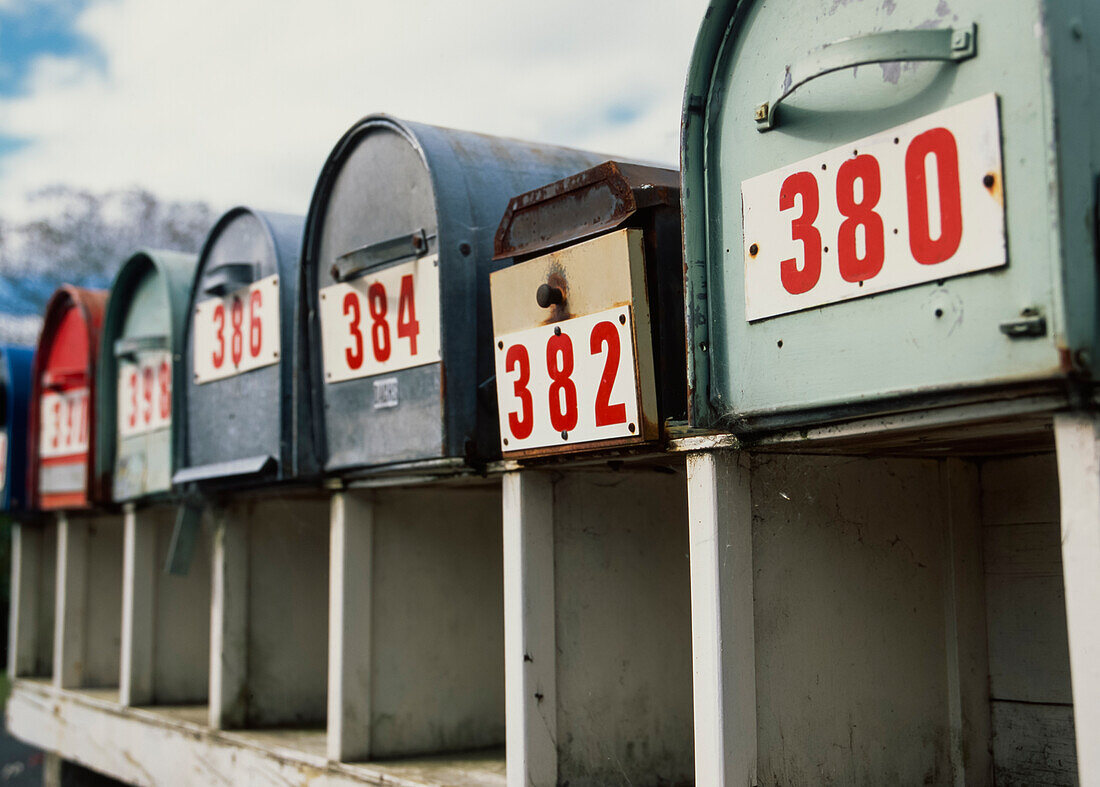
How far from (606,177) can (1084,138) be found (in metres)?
1.13

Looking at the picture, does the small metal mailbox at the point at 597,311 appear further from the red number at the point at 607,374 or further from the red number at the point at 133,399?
the red number at the point at 133,399

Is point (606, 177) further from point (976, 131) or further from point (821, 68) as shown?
point (976, 131)

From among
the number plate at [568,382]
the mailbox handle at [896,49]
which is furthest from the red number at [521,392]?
the mailbox handle at [896,49]

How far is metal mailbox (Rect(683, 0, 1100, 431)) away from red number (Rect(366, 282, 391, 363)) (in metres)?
1.27

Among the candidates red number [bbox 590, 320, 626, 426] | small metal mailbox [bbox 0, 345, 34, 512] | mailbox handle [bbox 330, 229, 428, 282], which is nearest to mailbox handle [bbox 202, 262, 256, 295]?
mailbox handle [bbox 330, 229, 428, 282]

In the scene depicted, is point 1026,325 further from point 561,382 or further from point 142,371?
point 142,371

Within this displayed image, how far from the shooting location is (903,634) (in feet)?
9.07

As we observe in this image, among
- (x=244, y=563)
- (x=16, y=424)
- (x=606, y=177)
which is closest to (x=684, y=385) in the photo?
(x=606, y=177)

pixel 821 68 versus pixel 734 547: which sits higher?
pixel 821 68

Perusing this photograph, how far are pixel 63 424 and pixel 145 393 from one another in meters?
1.13

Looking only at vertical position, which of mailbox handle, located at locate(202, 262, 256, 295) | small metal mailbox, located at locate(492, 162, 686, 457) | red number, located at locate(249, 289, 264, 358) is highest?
mailbox handle, located at locate(202, 262, 256, 295)

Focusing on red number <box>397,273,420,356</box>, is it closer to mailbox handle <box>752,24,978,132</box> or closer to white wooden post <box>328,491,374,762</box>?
white wooden post <box>328,491,374,762</box>

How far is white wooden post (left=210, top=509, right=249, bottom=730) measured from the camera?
457cm

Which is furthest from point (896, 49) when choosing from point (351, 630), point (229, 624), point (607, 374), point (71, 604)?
point (71, 604)
